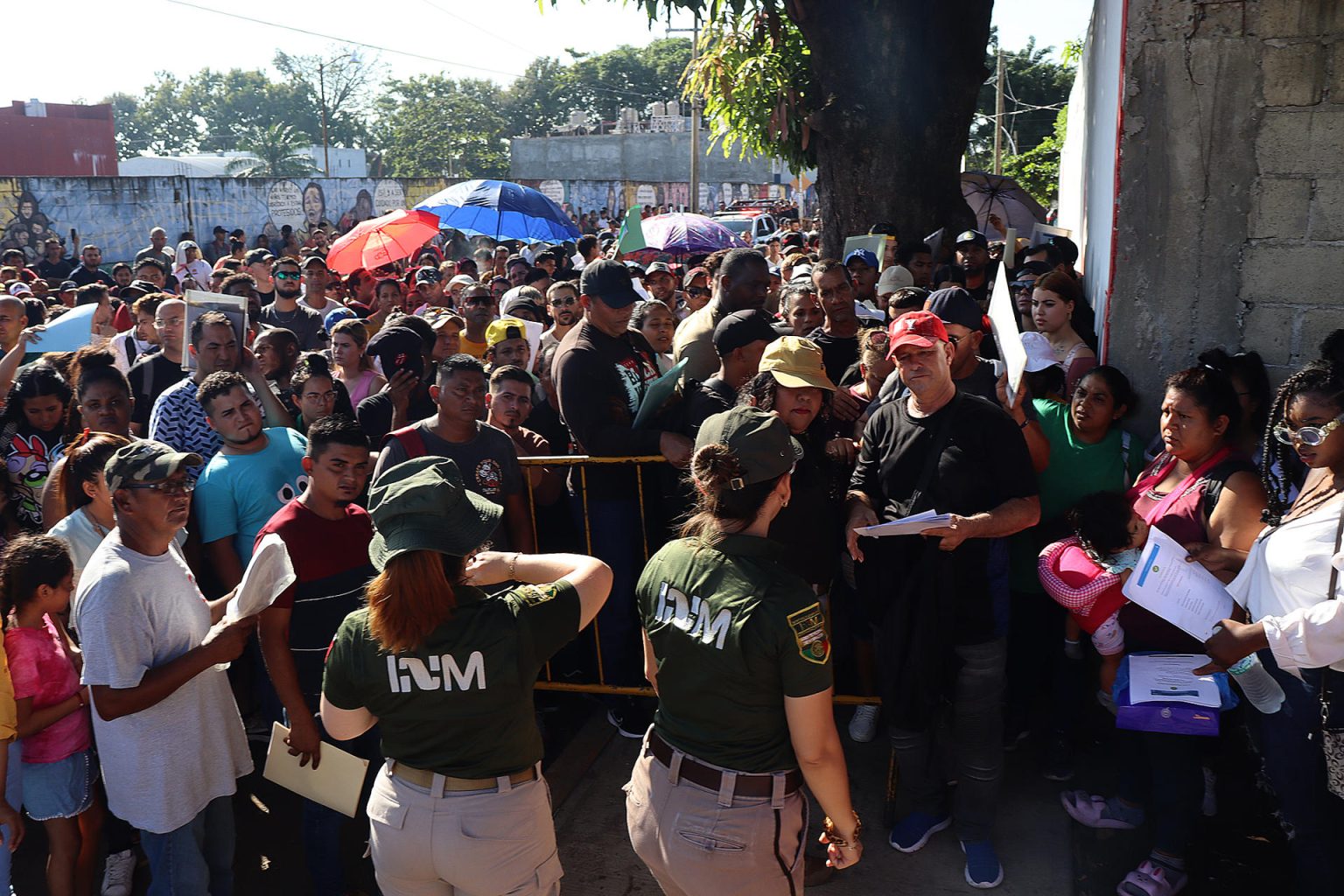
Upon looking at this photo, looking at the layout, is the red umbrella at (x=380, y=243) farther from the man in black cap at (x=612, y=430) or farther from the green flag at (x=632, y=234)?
the man in black cap at (x=612, y=430)

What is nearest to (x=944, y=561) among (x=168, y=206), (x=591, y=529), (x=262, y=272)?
(x=591, y=529)

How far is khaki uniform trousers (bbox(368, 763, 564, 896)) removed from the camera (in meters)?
2.77

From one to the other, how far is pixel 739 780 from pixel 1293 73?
3.91 m

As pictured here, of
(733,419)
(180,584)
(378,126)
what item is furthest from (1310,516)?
(378,126)

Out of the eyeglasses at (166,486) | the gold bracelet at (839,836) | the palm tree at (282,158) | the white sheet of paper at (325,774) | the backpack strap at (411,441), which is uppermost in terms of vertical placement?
the palm tree at (282,158)

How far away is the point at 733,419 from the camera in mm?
2922

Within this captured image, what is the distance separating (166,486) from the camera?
3355 millimetres

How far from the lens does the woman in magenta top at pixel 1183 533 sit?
12.4 feet

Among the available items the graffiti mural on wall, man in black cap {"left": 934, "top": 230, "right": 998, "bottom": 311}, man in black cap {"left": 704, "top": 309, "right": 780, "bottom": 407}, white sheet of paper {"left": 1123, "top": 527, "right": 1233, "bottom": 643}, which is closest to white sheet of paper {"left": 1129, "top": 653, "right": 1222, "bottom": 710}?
white sheet of paper {"left": 1123, "top": 527, "right": 1233, "bottom": 643}

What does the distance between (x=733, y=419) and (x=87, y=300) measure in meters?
9.72

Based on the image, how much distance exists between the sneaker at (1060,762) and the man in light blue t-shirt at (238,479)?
3.48 m

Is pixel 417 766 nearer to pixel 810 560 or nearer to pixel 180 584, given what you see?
pixel 180 584

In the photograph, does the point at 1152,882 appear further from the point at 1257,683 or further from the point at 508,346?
the point at 508,346

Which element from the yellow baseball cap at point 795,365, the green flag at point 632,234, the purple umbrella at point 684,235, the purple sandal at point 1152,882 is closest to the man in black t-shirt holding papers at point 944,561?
the yellow baseball cap at point 795,365
